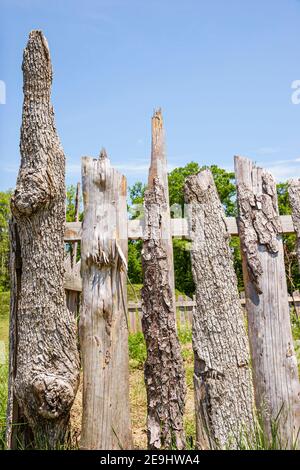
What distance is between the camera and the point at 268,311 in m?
2.78

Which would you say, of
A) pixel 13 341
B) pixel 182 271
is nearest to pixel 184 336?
pixel 13 341

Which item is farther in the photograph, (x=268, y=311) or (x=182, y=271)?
(x=182, y=271)

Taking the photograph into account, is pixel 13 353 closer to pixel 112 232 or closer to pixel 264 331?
pixel 112 232

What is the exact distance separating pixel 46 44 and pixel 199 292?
174 centimetres

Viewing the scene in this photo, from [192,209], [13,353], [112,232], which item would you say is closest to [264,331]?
[192,209]

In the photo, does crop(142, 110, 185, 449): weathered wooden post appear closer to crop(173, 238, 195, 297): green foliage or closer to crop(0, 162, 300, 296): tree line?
crop(0, 162, 300, 296): tree line

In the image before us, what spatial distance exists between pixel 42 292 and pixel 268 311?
1.28m

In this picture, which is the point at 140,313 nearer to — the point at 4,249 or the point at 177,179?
the point at 4,249

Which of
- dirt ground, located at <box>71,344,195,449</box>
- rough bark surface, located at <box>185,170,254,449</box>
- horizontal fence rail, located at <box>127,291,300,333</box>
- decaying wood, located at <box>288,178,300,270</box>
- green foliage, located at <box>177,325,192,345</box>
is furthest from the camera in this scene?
horizontal fence rail, located at <box>127,291,300,333</box>

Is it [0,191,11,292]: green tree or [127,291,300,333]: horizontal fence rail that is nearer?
[127,291,300,333]: horizontal fence rail

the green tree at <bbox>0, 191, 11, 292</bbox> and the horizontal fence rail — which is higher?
the green tree at <bbox>0, 191, 11, 292</bbox>

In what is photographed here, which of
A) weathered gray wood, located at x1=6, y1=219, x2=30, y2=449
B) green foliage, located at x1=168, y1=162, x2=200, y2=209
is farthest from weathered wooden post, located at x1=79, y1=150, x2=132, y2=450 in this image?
green foliage, located at x1=168, y1=162, x2=200, y2=209

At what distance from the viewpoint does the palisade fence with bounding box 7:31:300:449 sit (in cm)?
267

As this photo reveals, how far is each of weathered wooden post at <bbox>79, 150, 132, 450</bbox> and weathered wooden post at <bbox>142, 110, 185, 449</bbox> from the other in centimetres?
15
